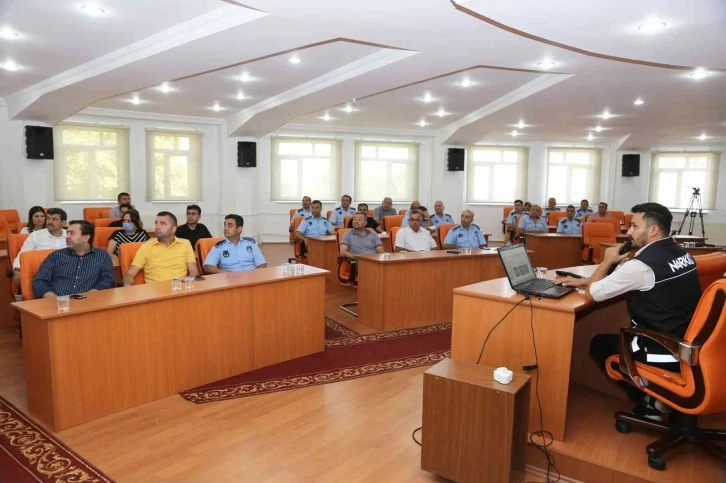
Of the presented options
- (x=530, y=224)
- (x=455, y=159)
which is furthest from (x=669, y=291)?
(x=455, y=159)

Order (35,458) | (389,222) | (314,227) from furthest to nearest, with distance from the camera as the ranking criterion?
(389,222)
(314,227)
(35,458)

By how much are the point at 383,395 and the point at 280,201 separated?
367 inches

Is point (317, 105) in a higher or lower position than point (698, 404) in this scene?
higher

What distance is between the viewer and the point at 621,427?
290 cm

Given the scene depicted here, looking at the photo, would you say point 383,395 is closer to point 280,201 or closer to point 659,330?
point 659,330

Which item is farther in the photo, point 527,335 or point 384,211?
point 384,211

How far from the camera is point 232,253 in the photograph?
475cm

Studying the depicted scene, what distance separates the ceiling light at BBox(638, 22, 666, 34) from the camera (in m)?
4.37

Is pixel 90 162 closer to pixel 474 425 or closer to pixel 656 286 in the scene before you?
pixel 474 425

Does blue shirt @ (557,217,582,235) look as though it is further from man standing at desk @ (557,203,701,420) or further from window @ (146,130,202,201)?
window @ (146,130,202,201)

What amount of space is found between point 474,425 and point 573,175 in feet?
44.9

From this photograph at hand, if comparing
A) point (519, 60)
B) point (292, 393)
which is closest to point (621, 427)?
point (292, 393)

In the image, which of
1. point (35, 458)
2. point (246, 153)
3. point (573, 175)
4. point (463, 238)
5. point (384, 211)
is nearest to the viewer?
point (35, 458)

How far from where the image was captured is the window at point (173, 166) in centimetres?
1101
